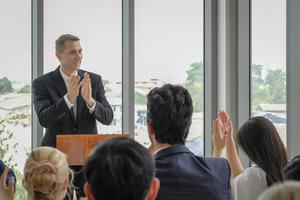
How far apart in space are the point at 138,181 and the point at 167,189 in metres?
0.60

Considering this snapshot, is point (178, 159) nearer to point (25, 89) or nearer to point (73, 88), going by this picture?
point (73, 88)

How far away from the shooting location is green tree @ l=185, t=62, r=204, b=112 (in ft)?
14.3

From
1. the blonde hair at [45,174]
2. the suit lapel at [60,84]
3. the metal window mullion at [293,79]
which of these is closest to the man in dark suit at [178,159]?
the blonde hair at [45,174]

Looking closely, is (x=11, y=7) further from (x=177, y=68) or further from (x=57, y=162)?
(x=57, y=162)

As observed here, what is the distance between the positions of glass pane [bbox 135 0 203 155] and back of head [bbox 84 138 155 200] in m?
2.73

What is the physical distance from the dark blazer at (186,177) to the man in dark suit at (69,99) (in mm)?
1369

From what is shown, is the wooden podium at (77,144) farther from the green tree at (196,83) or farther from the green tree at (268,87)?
the green tree at (196,83)

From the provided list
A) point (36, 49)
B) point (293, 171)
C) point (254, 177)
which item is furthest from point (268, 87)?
point (293, 171)

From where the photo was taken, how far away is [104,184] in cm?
131

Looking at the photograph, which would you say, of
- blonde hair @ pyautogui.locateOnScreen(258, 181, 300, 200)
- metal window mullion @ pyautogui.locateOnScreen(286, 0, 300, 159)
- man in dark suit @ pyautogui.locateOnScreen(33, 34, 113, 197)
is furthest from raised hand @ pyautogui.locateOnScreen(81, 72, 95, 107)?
blonde hair @ pyautogui.locateOnScreen(258, 181, 300, 200)

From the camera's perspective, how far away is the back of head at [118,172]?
4.30 feet

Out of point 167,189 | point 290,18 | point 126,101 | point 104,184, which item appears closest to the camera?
point 104,184

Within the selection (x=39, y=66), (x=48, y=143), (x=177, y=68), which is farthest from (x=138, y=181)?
(x=177, y=68)

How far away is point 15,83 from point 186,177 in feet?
7.39
